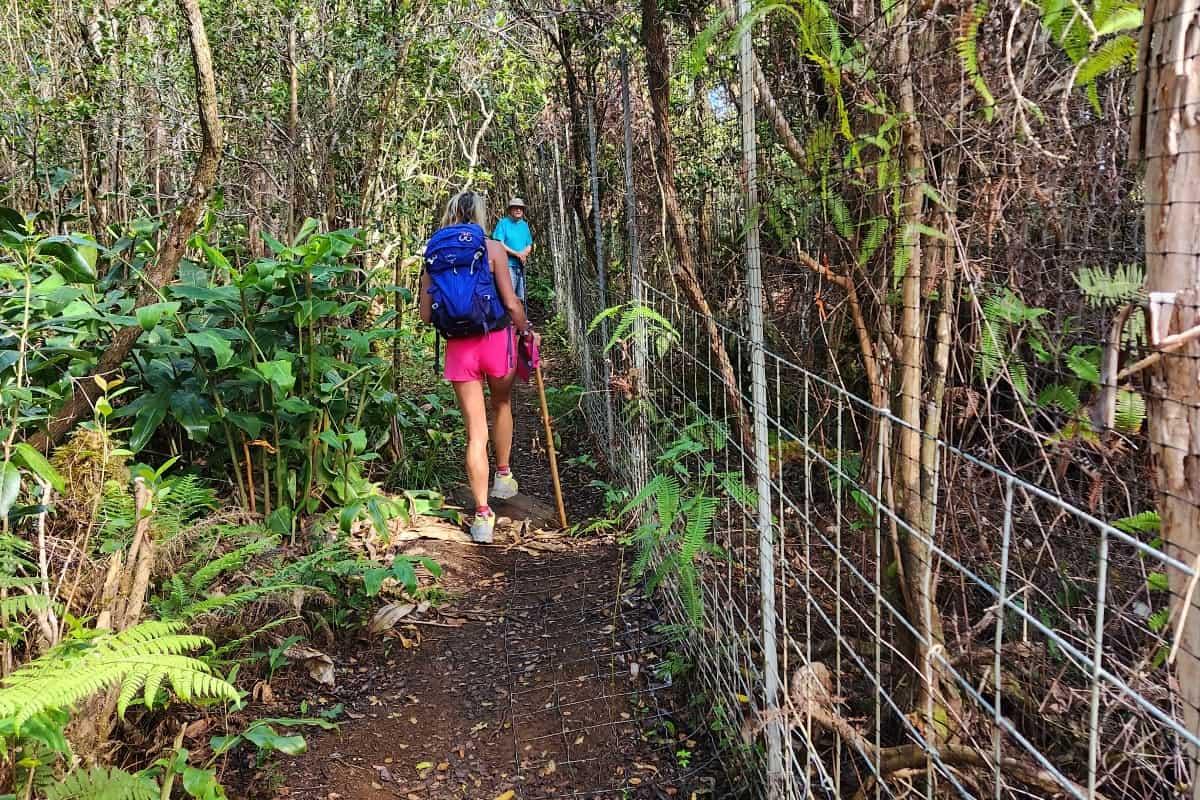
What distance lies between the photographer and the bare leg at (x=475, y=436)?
174 inches

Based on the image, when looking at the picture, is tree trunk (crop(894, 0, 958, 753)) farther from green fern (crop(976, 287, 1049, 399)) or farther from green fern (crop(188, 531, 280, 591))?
green fern (crop(188, 531, 280, 591))

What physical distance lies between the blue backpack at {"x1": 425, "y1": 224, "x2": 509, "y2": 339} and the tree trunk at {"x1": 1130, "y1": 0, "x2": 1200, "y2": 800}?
11.2 feet

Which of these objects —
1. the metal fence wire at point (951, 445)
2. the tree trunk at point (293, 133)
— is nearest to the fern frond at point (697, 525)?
the metal fence wire at point (951, 445)

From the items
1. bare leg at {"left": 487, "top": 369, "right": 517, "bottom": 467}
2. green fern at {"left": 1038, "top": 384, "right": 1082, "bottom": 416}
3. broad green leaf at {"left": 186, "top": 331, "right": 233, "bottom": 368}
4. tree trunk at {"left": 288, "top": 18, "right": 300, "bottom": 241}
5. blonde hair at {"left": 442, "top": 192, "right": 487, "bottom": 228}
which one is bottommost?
bare leg at {"left": 487, "top": 369, "right": 517, "bottom": 467}

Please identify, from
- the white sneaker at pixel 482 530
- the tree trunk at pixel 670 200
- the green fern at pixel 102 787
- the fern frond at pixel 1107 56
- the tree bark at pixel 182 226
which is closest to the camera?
the fern frond at pixel 1107 56

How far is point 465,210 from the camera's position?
440 cm

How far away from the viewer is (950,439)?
2.16 m

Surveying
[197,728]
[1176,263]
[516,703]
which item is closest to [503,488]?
[516,703]

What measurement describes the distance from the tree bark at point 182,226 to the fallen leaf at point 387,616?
4.68ft

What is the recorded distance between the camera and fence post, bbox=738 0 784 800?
203 centimetres

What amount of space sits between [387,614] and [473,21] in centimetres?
468

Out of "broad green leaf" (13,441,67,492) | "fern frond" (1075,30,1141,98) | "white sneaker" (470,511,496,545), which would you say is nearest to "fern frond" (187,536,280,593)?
"broad green leaf" (13,441,67,492)

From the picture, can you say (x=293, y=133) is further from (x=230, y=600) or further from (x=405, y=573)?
(x=230, y=600)

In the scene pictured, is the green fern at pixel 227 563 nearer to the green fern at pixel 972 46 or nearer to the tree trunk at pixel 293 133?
the tree trunk at pixel 293 133
